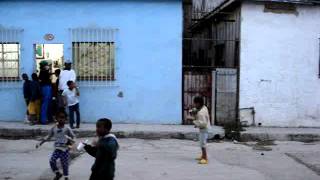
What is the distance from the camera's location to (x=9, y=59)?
13977mm

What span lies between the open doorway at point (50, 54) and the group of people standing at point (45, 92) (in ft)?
1.30

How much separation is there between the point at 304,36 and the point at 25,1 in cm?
787

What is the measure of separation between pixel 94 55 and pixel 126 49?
89 cm

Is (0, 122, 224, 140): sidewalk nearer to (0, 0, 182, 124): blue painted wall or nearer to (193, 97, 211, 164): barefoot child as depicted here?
(0, 0, 182, 124): blue painted wall

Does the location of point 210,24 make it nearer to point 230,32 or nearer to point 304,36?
point 230,32

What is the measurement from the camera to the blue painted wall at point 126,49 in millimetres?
13867

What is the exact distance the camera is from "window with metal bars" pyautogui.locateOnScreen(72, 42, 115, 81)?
14.0 metres

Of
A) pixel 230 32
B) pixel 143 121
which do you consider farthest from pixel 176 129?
pixel 230 32

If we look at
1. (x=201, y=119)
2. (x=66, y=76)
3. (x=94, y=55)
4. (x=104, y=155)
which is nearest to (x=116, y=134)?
(x=66, y=76)

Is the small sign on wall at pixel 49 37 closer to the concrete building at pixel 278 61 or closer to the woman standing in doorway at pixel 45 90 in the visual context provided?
the woman standing in doorway at pixel 45 90

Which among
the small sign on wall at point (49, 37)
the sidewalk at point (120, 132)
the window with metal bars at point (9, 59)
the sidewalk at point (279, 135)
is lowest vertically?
the sidewalk at point (279, 135)

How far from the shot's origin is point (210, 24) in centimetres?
1775

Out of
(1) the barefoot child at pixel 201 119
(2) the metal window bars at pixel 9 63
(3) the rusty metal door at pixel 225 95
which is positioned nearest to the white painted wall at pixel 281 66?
(3) the rusty metal door at pixel 225 95

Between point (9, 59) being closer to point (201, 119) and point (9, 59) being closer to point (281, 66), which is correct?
point (201, 119)
